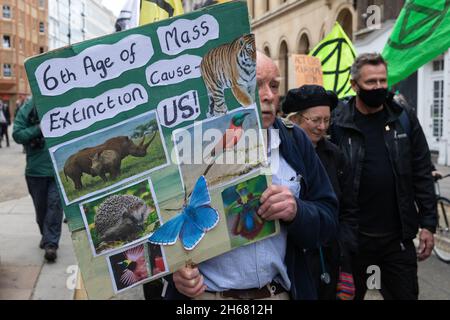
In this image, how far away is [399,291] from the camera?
121 inches

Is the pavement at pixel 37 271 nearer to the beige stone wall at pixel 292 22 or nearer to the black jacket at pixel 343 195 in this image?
the black jacket at pixel 343 195

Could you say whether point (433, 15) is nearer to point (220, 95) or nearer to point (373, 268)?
point (373, 268)

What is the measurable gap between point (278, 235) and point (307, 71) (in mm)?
5466

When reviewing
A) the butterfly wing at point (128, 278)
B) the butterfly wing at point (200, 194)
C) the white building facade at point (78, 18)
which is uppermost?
the white building facade at point (78, 18)

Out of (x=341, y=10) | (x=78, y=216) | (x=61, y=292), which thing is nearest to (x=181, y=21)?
(x=78, y=216)

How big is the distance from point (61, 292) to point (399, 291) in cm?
301

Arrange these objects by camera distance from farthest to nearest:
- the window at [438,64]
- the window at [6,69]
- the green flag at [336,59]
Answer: the window at [6,69] < the window at [438,64] < the green flag at [336,59]

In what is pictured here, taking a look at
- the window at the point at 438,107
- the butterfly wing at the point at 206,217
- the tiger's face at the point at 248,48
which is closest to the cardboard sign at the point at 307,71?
the tiger's face at the point at 248,48

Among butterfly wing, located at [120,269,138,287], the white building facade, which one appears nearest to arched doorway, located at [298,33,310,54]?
the white building facade

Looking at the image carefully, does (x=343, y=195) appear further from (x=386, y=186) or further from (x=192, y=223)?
(x=192, y=223)

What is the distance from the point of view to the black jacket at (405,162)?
10.1 ft

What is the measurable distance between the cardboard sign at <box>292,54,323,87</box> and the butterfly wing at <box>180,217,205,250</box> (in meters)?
5.63

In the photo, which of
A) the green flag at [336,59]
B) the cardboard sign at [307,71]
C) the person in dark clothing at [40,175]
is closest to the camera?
the person in dark clothing at [40,175]

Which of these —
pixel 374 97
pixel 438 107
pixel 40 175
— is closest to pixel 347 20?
pixel 438 107
